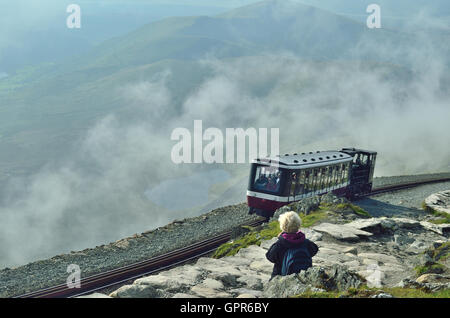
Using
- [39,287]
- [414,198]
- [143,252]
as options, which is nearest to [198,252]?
Result: [143,252]

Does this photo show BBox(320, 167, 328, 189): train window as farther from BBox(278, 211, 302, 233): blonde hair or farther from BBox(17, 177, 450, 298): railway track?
BBox(278, 211, 302, 233): blonde hair

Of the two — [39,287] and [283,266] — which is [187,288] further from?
[39,287]

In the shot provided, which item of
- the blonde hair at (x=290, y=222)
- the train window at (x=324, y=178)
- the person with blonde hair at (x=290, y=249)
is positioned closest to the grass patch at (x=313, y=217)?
the train window at (x=324, y=178)

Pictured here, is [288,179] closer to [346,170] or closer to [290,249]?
[346,170]

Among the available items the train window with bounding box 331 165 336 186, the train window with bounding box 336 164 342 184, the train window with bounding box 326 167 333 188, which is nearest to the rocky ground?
the train window with bounding box 326 167 333 188

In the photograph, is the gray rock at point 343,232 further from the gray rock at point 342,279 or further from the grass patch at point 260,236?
the gray rock at point 342,279

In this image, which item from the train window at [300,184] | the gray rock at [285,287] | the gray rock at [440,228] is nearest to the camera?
the gray rock at [285,287]
